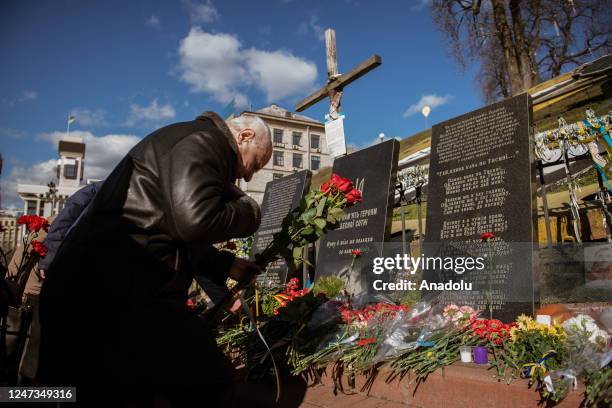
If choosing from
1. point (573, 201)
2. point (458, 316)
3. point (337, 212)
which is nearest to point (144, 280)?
point (337, 212)

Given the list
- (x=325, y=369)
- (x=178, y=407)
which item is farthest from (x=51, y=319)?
(x=325, y=369)

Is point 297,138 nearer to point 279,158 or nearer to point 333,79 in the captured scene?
point 279,158

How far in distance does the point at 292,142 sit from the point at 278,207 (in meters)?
47.0

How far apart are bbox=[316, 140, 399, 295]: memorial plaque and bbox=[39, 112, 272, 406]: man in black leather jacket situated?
4290 mm

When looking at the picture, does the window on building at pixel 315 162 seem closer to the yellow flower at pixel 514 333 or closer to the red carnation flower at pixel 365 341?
the red carnation flower at pixel 365 341

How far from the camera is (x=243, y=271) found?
193cm

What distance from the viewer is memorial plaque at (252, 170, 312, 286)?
7828mm

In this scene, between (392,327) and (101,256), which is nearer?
(101,256)

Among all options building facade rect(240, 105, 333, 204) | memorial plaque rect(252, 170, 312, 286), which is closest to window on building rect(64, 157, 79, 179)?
building facade rect(240, 105, 333, 204)

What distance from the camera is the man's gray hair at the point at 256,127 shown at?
1792 mm

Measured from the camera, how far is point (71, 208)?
4098 mm

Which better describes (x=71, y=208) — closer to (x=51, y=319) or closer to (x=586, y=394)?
(x=51, y=319)

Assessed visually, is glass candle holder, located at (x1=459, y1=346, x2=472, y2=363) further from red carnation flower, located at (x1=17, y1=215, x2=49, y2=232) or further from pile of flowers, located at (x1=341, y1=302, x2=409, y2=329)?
red carnation flower, located at (x1=17, y1=215, x2=49, y2=232)

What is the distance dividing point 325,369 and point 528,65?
848 inches
